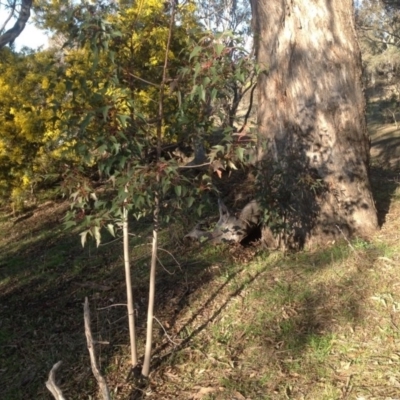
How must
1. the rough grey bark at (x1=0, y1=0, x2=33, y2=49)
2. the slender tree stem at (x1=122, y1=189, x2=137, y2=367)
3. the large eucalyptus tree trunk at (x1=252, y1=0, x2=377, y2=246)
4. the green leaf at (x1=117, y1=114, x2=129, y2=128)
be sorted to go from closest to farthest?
the green leaf at (x1=117, y1=114, x2=129, y2=128) → the slender tree stem at (x1=122, y1=189, x2=137, y2=367) → the large eucalyptus tree trunk at (x1=252, y1=0, x2=377, y2=246) → the rough grey bark at (x1=0, y1=0, x2=33, y2=49)

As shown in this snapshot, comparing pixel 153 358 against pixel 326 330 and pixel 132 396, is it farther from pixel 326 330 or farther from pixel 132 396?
pixel 326 330

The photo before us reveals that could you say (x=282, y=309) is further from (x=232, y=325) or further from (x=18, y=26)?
(x=18, y=26)

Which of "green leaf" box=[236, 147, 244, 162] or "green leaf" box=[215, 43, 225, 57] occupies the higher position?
"green leaf" box=[215, 43, 225, 57]

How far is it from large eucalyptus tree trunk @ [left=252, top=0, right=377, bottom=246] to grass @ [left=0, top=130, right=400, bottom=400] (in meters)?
0.31

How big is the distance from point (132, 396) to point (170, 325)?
929 millimetres

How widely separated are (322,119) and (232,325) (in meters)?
2.41

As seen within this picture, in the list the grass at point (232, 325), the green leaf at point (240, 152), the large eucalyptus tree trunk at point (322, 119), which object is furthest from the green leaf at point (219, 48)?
the large eucalyptus tree trunk at point (322, 119)

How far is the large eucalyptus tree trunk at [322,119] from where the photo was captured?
5.15 metres

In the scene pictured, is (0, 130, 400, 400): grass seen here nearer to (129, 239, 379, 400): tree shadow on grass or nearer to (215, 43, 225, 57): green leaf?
(129, 239, 379, 400): tree shadow on grass

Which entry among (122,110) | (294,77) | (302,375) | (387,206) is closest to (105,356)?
(302,375)

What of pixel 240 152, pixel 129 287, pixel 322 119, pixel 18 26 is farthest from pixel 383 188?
pixel 18 26

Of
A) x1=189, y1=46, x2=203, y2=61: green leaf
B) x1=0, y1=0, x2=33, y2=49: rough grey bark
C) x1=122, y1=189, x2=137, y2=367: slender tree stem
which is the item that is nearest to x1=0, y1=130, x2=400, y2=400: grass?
x1=122, y1=189, x2=137, y2=367: slender tree stem

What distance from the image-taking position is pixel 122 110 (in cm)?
317

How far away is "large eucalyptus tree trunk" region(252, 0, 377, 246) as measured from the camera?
5152 millimetres
